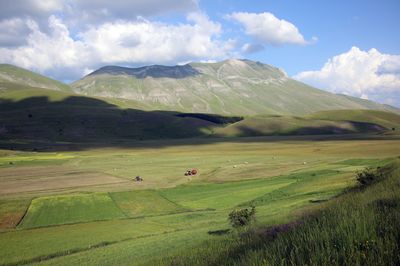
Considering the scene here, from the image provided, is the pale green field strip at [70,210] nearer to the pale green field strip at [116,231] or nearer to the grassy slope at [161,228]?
the grassy slope at [161,228]

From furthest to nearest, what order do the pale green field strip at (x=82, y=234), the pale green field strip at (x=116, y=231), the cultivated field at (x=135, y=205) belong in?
the pale green field strip at (x=82, y=234) < the pale green field strip at (x=116, y=231) < the cultivated field at (x=135, y=205)

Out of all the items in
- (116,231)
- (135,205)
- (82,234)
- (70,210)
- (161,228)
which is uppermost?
(161,228)

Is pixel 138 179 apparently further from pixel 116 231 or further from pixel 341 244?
pixel 341 244

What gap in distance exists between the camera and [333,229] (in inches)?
318

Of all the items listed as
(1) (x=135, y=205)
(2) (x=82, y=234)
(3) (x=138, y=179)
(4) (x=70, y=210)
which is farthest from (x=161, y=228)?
(3) (x=138, y=179)

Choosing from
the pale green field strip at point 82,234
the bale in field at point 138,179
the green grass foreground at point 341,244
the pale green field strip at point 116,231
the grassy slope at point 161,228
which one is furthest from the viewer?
the bale in field at point 138,179

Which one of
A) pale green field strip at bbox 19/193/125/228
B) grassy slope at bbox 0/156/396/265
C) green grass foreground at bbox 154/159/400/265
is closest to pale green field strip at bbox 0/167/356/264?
grassy slope at bbox 0/156/396/265

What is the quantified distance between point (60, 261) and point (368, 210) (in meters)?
25.7

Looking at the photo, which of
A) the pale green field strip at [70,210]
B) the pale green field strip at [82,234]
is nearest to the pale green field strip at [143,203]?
the pale green field strip at [70,210]

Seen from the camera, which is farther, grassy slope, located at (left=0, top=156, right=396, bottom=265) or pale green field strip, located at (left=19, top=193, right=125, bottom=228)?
pale green field strip, located at (left=19, top=193, right=125, bottom=228)

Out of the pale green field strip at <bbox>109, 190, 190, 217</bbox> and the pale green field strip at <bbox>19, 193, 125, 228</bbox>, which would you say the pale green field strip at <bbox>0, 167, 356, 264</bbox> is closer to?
the pale green field strip at <bbox>19, 193, 125, 228</bbox>

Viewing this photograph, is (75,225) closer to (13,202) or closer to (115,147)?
(13,202)

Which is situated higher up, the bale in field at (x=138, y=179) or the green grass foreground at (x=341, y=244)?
the green grass foreground at (x=341, y=244)

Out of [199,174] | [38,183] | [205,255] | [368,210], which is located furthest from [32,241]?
[199,174]
